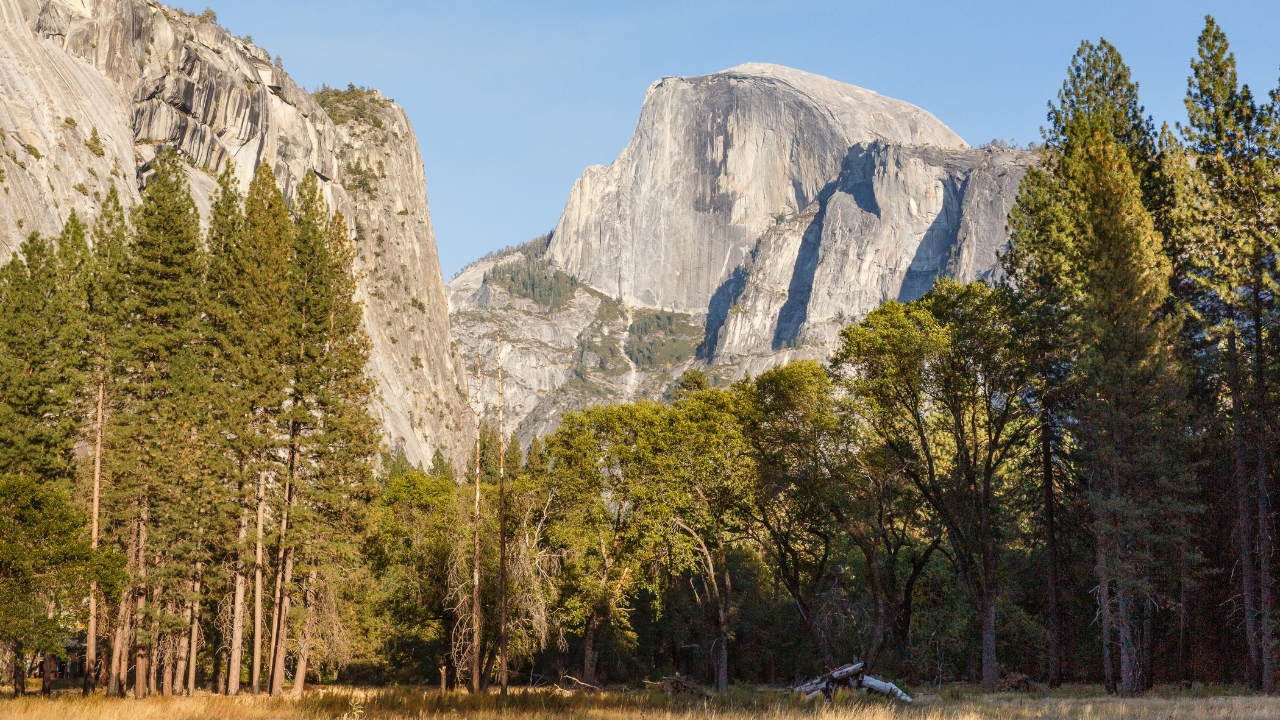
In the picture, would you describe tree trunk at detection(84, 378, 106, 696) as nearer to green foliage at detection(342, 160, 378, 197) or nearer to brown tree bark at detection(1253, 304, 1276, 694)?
→ brown tree bark at detection(1253, 304, 1276, 694)

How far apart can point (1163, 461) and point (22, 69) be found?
3648 inches

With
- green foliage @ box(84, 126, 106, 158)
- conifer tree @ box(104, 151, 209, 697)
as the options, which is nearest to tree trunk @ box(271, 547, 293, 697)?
conifer tree @ box(104, 151, 209, 697)

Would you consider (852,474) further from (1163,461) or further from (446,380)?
(446,380)

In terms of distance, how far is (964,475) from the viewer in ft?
137

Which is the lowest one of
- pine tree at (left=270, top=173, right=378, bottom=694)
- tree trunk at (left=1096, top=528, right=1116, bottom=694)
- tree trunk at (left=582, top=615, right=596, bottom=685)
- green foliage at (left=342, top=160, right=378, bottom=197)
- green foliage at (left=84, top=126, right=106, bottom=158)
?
tree trunk at (left=582, top=615, right=596, bottom=685)

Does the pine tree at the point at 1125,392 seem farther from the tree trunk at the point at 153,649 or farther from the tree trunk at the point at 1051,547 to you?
the tree trunk at the point at 153,649

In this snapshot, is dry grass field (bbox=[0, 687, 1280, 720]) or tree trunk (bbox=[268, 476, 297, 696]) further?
tree trunk (bbox=[268, 476, 297, 696])

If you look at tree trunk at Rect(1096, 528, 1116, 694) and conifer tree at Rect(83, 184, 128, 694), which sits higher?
conifer tree at Rect(83, 184, 128, 694)

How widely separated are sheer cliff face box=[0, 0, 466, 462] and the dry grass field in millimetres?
16799

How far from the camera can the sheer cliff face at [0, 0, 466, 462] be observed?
268 ft

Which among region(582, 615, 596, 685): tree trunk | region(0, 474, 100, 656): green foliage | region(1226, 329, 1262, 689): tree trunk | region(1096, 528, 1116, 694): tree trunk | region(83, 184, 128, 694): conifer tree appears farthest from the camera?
region(582, 615, 596, 685): tree trunk

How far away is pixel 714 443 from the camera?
43.7 metres

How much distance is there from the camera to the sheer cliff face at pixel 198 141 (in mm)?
81812

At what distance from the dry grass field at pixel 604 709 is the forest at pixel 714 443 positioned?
203 inches
